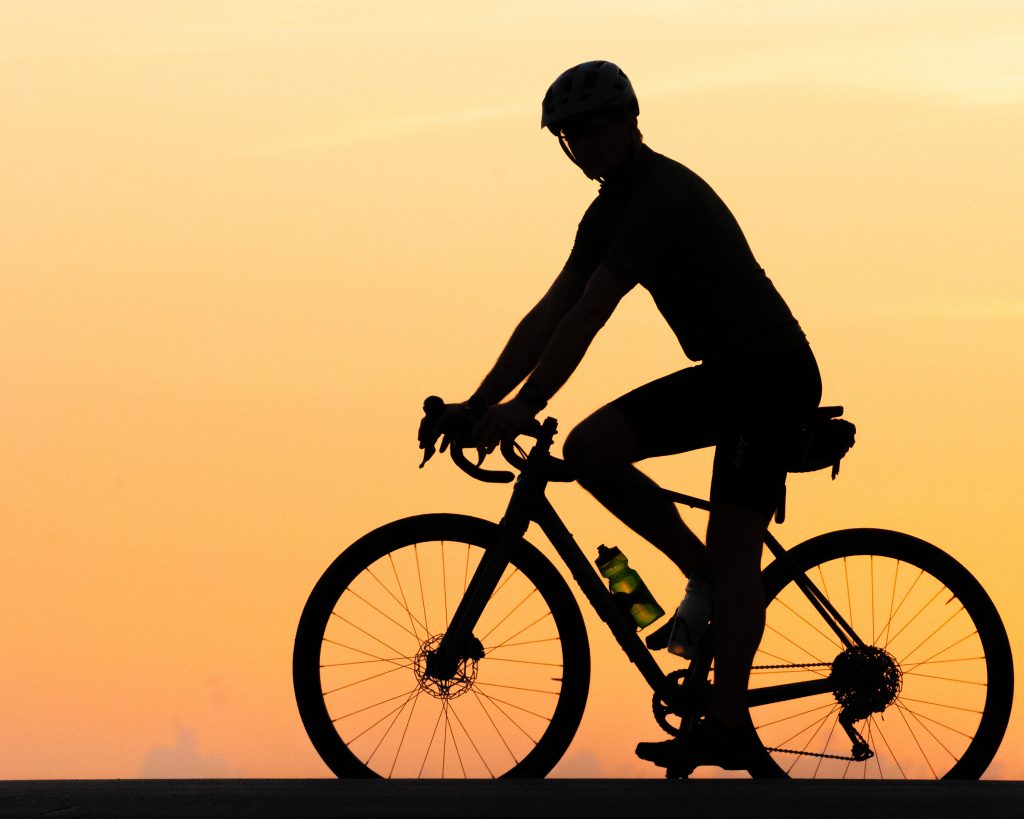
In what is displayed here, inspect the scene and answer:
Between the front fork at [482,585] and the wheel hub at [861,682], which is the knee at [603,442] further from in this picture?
the wheel hub at [861,682]

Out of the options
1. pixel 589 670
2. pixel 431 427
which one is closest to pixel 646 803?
pixel 589 670

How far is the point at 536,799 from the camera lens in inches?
221

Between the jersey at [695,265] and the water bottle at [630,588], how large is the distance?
0.79 m

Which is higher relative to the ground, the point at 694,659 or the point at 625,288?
the point at 625,288

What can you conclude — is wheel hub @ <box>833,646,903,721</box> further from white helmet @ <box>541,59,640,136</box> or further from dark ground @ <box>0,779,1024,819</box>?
white helmet @ <box>541,59,640,136</box>

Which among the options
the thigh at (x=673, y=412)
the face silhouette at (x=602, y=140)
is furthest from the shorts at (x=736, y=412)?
the face silhouette at (x=602, y=140)

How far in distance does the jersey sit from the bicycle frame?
57cm

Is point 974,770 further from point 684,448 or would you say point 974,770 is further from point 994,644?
point 684,448

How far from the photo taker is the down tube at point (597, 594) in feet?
21.5

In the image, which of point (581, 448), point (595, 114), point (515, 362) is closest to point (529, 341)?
point (515, 362)

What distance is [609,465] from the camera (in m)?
6.41

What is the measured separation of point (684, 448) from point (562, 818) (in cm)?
161

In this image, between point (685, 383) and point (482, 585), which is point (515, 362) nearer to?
point (685, 383)

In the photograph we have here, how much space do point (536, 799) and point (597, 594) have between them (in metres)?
1.11
